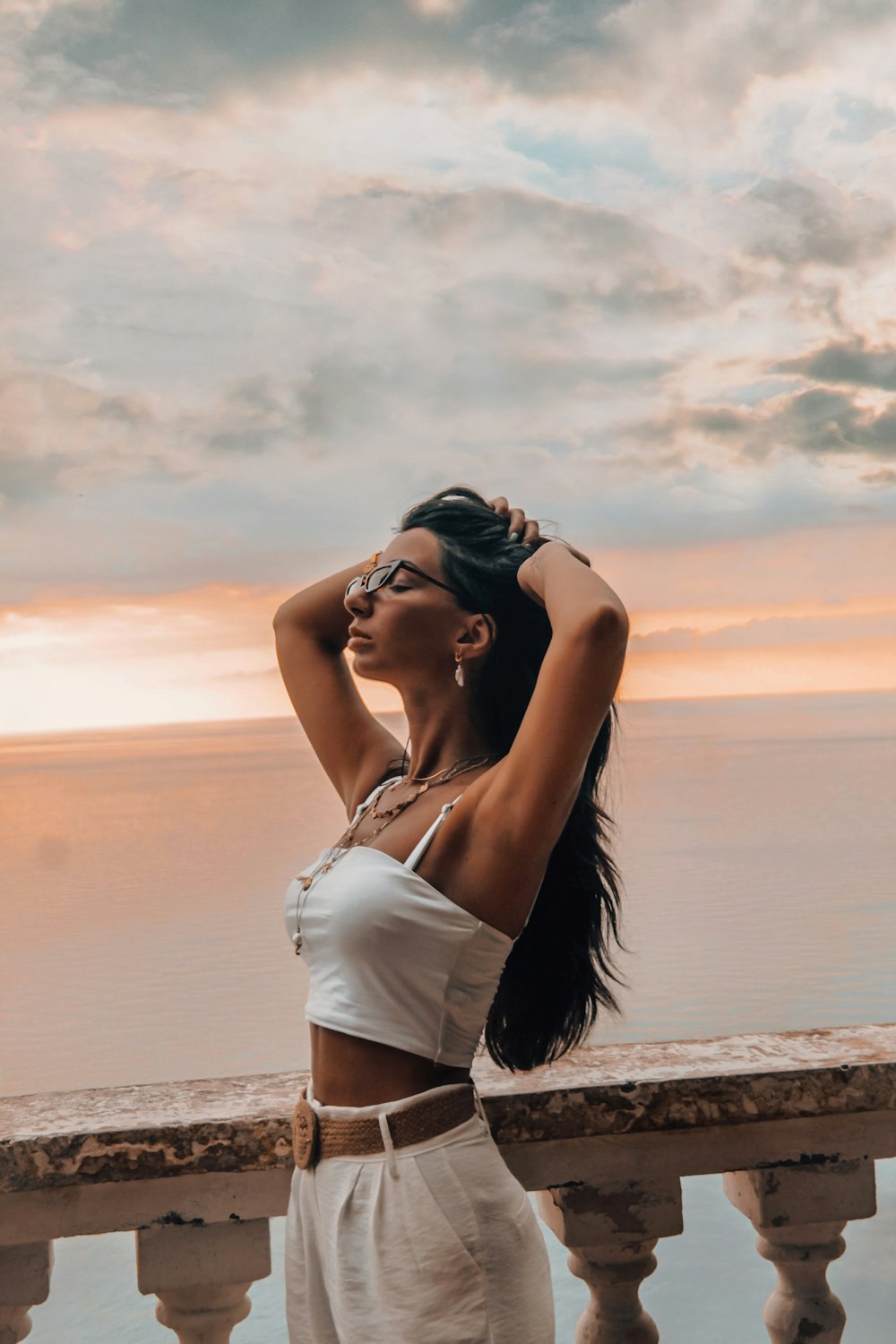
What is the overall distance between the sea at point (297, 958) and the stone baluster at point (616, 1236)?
64 cm

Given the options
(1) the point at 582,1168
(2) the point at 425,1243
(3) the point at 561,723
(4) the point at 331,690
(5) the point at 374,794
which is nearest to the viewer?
(2) the point at 425,1243

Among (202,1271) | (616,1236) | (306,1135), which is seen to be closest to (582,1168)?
(616,1236)

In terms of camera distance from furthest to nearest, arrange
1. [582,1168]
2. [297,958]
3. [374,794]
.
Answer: [297,958], [374,794], [582,1168]

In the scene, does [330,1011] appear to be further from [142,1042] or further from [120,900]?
[120,900]

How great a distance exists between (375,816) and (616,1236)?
0.66 meters

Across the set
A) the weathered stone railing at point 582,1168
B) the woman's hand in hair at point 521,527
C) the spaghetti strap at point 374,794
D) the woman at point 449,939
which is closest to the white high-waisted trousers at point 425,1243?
the woman at point 449,939

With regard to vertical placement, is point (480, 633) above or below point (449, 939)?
above

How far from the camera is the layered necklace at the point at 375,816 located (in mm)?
1715

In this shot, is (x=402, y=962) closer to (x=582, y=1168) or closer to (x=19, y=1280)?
(x=582, y=1168)

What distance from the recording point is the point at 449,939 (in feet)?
5.24

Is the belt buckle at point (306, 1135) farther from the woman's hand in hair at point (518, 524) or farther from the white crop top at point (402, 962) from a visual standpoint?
the woman's hand in hair at point (518, 524)

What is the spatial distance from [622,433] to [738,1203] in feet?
125

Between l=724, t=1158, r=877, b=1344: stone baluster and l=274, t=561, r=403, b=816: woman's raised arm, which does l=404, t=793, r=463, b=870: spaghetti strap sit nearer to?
l=274, t=561, r=403, b=816: woman's raised arm

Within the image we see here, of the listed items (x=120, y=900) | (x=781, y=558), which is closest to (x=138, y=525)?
(x=120, y=900)
